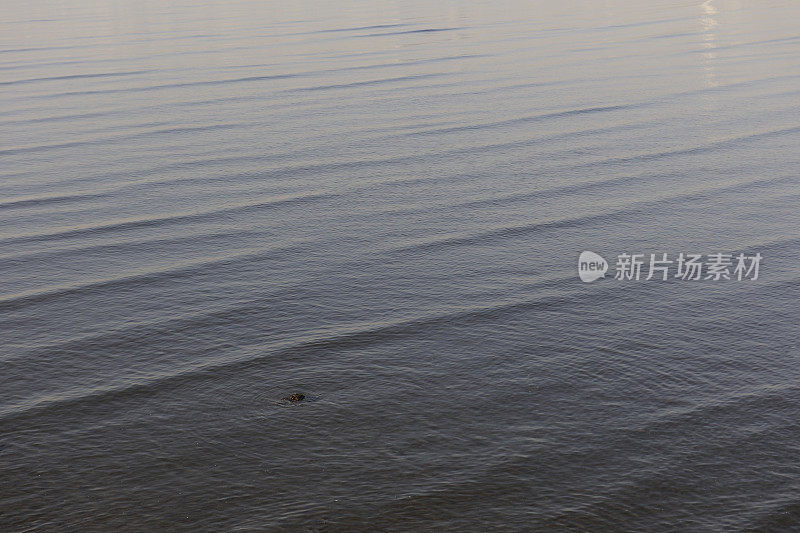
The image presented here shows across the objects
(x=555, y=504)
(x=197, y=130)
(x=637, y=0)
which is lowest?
(x=555, y=504)

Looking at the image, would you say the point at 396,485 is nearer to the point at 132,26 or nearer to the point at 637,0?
the point at 132,26

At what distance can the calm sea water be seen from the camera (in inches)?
414

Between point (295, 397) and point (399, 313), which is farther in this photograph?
point (399, 313)

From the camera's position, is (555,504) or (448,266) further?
(448,266)

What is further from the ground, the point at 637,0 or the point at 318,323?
the point at 637,0

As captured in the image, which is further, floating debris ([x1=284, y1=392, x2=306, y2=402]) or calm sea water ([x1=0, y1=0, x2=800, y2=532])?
floating debris ([x1=284, y1=392, x2=306, y2=402])

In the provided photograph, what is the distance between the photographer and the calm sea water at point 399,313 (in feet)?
34.5

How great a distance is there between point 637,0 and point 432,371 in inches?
2875

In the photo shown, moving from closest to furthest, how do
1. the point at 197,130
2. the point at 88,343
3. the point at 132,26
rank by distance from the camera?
the point at 88,343, the point at 197,130, the point at 132,26

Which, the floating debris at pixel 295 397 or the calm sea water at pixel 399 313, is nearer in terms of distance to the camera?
the calm sea water at pixel 399 313

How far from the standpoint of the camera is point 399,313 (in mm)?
15625

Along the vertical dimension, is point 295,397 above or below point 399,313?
below

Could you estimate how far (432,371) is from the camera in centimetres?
1343

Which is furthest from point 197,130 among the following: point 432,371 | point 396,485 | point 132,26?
point 132,26
